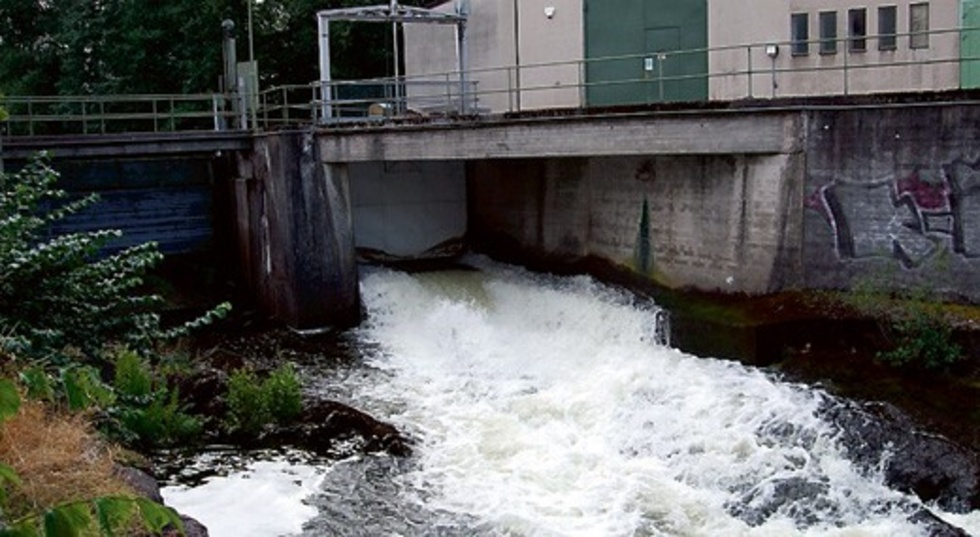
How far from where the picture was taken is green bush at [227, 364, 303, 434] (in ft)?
51.3

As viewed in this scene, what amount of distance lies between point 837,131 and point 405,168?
1228 cm

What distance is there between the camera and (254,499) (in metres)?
13.2

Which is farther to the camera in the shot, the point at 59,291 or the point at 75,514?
the point at 59,291

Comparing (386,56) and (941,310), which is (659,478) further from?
(386,56)

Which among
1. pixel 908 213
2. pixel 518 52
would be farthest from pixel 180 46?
pixel 908 213

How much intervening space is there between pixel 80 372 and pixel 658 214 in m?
13.8

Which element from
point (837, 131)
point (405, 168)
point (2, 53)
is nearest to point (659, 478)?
point (837, 131)

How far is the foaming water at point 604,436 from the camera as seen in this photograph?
12680mm

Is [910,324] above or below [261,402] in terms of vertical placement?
above

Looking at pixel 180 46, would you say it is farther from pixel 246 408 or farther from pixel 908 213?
pixel 908 213

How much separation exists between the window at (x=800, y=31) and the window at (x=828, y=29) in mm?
250

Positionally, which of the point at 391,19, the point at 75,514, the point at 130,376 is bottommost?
the point at 130,376

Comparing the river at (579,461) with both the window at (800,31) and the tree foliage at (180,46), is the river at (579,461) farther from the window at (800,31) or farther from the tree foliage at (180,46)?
the tree foliage at (180,46)

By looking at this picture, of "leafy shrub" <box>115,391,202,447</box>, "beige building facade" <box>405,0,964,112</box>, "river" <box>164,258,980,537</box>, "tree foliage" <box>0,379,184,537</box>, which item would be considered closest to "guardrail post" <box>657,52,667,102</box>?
"beige building facade" <box>405,0,964,112</box>
